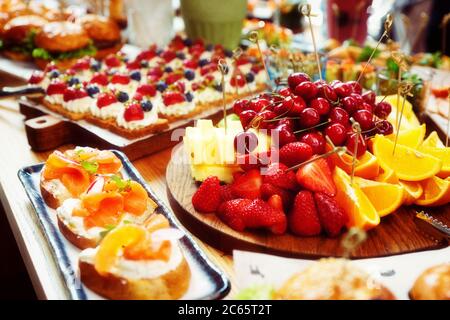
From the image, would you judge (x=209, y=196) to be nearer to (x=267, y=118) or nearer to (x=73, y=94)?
(x=267, y=118)

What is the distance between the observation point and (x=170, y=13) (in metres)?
3.72

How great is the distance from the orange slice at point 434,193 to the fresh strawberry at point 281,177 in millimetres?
452

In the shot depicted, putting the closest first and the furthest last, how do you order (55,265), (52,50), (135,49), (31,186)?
(55,265) < (31,186) < (52,50) < (135,49)

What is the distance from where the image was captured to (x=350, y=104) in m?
1.64

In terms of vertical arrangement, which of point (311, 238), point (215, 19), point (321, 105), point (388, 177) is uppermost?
point (215, 19)

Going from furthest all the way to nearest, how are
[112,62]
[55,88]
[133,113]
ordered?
[112,62]
[55,88]
[133,113]

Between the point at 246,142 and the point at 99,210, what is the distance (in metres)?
0.51

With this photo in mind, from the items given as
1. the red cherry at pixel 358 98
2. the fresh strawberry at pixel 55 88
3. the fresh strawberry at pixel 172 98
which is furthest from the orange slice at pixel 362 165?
the fresh strawberry at pixel 55 88

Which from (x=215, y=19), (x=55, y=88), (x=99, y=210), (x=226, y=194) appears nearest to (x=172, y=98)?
(x=55, y=88)

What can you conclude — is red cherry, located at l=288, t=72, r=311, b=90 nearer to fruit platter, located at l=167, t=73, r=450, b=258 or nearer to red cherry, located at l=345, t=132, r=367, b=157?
fruit platter, located at l=167, t=73, r=450, b=258

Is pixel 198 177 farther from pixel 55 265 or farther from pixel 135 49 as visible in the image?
pixel 135 49

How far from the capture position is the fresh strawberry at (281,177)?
1447 mm
